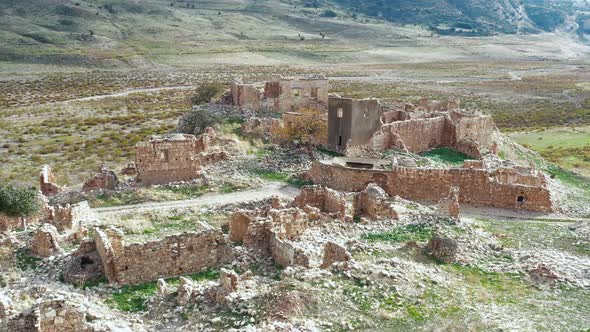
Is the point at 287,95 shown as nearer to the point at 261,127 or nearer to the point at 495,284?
the point at 261,127

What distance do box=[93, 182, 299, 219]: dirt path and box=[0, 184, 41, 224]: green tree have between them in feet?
8.35

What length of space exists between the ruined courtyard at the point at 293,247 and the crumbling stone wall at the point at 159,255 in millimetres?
39

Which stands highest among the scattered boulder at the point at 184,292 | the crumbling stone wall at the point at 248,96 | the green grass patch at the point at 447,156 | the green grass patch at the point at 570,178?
the crumbling stone wall at the point at 248,96

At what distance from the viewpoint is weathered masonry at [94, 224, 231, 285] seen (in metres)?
16.7

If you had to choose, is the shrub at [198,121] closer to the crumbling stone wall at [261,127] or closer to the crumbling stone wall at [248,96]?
the crumbling stone wall at [261,127]

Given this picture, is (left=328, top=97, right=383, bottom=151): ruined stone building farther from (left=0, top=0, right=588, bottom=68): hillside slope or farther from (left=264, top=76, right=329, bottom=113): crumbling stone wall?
(left=0, top=0, right=588, bottom=68): hillside slope

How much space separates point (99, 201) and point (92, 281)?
929 cm

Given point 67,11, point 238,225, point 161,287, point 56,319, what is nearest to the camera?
point 56,319

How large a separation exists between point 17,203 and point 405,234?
1379cm

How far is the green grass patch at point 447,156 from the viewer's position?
112ft

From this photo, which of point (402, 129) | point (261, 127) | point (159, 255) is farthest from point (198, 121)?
point (159, 255)

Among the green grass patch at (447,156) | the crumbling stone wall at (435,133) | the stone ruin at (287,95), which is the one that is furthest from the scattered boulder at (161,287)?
the stone ruin at (287,95)

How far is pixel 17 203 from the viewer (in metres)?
21.6

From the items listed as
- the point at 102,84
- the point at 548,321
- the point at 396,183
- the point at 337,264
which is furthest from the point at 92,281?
the point at 102,84
